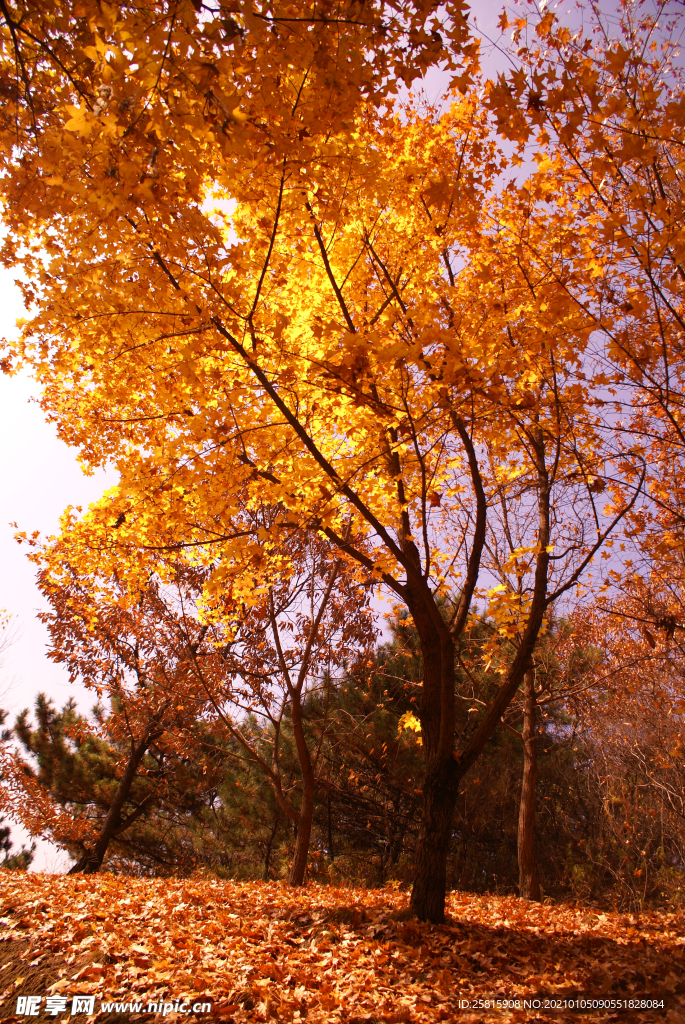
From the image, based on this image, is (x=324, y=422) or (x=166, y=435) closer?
(x=324, y=422)

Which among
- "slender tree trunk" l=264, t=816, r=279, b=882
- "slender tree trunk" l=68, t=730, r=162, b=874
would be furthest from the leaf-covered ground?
"slender tree trunk" l=264, t=816, r=279, b=882

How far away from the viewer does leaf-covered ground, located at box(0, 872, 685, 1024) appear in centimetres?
259

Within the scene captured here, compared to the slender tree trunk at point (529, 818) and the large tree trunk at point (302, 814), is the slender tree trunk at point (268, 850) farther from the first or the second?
the slender tree trunk at point (529, 818)

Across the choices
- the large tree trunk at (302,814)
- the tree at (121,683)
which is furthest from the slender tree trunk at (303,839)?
the tree at (121,683)

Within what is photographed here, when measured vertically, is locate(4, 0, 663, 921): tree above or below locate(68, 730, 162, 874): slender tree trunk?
above

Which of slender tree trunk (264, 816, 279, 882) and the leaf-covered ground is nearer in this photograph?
the leaf-covered ground

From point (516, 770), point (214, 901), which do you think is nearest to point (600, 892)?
point (516, 770)

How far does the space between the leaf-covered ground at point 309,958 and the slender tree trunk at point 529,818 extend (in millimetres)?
2554

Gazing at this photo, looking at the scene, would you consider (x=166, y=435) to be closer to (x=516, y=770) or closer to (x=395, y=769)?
(x=395, y=769)

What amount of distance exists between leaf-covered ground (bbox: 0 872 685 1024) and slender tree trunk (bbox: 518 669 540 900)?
2.55m

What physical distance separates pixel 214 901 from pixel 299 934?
1.12 metres

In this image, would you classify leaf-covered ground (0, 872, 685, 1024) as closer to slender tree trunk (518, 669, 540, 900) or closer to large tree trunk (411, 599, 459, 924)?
large tree trunk (411, 599, 459, 924)

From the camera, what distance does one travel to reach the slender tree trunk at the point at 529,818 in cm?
711

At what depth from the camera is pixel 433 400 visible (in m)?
3.33
